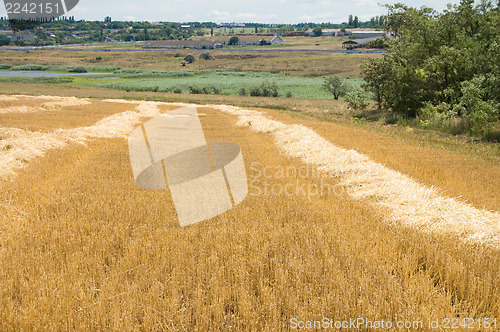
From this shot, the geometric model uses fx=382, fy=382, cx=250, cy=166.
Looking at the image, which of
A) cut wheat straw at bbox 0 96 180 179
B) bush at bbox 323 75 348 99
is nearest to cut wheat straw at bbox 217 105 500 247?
cut wheat straw at bbox 0 96 180 179

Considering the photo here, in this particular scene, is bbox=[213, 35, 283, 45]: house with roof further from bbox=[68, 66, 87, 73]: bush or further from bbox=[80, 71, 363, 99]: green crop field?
bbox=[68, 66, 87, 73]: bush

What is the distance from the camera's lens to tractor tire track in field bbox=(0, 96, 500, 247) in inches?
262

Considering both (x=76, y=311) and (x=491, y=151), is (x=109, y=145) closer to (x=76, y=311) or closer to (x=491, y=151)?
(x=76, y=311)

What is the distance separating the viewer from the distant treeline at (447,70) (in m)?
20.5

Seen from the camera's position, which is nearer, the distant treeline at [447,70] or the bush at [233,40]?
the distant treeline at [447,70]

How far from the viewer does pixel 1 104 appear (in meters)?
27.6

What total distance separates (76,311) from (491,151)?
16670 mm

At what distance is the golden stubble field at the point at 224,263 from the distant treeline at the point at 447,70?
1356cm

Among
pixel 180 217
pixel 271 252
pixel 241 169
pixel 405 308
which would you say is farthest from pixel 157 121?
pixel 405 308

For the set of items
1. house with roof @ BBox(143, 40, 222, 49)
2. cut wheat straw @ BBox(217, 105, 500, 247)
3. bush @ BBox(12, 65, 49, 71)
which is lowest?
cut wheat straw @ BBox(217, 105, 500, 247)

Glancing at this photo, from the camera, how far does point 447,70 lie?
2531cm

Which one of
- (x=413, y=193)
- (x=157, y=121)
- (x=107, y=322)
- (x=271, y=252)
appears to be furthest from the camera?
(x=157, y=121)

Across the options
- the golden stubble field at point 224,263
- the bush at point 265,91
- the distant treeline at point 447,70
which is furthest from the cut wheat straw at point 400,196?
the bush at point 265,91

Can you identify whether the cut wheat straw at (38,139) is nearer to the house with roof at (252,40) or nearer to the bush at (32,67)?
the bush at (32,67)
